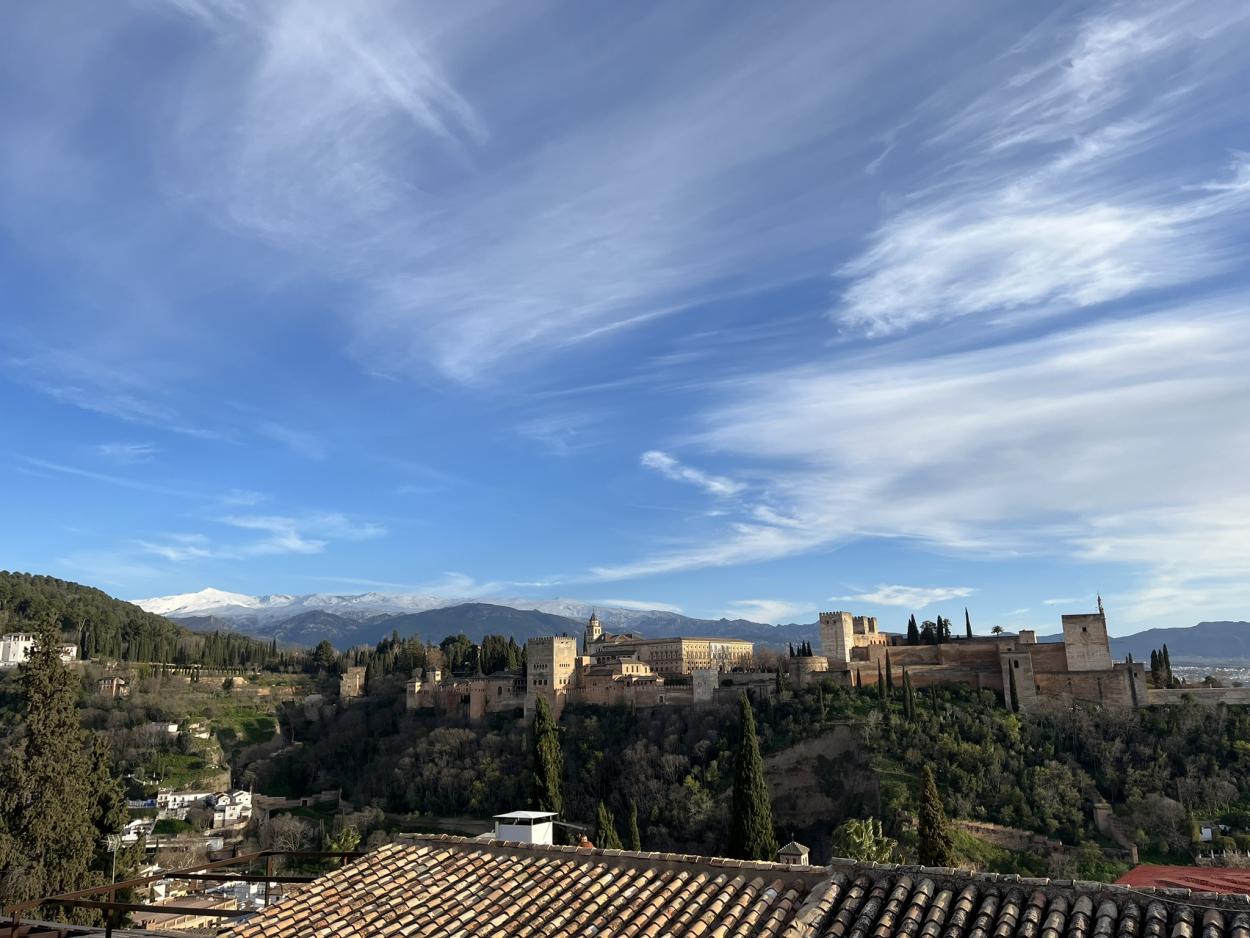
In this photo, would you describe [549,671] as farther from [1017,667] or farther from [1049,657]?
[1049,657]

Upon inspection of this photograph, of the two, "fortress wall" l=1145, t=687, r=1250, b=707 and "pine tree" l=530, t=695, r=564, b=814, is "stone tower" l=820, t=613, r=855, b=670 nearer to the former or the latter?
"fortress wall" l=1145, t=687, r=1250, b=707

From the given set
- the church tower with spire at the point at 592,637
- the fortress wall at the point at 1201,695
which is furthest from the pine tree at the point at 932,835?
the church tower with spire at the point at 592,637

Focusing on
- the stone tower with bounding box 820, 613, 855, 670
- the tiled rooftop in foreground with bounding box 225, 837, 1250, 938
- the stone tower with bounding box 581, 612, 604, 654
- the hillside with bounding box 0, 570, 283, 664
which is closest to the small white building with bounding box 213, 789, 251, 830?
the hillside with bounding box 0, 570, 283, 664

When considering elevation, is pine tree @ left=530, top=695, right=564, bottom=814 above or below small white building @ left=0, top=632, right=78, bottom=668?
below

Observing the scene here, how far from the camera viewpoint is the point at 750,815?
1216 inches

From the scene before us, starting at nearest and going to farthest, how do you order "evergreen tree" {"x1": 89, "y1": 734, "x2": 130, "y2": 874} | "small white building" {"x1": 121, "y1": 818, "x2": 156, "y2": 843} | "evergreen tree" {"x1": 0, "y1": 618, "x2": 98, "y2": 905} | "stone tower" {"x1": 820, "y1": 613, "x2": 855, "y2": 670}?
"evergreen tree" {"x1": 0, "y1": 618, "x2": 98, "y2": 905}
"evergreen tree" {"x1": 89, "y1": 734, "x2": 130, "y2": 874}
"small white building" {"x1": 121, "y1": 818, "x2": 156, "y2": 843}
"stone tower" {"x1": 820, "y1": 613, "x2": 855, "y2": 670}

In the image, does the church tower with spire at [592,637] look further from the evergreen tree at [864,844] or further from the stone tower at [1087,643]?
the evergreen tree at [864,844]

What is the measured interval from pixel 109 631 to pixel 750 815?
243ft

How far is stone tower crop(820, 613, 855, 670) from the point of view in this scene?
59469 millimetres

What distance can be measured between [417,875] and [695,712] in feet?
150

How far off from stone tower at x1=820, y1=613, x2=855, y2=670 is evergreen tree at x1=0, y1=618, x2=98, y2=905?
47.0m

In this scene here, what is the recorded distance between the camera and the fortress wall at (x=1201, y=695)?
1679 inches

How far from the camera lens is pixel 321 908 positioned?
924 centimetres

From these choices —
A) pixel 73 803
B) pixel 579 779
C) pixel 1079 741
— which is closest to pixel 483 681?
pixel 579 779
